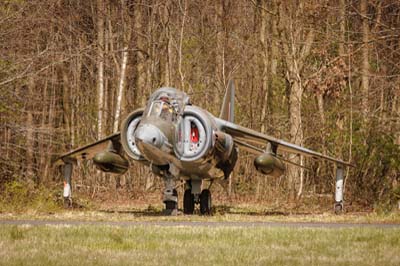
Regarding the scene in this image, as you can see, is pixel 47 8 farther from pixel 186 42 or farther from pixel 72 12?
pixel 186 42

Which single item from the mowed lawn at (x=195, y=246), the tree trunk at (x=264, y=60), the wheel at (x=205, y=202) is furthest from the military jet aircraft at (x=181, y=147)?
the tree trunk at (x=264, y=60)

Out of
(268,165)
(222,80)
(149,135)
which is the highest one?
(222,80)

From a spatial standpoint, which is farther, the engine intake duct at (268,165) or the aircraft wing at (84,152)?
the aircraft wing at (84,152)

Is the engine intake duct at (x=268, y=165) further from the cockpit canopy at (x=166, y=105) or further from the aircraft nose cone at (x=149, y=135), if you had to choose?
the aircraft nose cone at (x=149, y=135)

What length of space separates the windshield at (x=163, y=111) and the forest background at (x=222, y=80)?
4.32m

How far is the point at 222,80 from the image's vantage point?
3266 cm

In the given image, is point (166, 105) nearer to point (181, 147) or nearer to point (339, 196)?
point (181, 147)

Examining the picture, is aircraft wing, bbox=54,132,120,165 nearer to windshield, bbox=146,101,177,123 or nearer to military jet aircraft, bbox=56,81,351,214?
military jet aircraft, bbox=56,81,351,214

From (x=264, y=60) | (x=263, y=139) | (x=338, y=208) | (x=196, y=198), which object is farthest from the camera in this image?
(x=264, y=60)

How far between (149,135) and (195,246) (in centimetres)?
596

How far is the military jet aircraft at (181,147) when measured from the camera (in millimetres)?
18000

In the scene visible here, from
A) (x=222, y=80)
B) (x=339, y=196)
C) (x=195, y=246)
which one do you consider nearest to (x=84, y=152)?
(x=339, y=196)

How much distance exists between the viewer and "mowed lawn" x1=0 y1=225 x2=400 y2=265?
10223 millimetres

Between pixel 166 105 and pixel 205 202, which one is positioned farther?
pixel 205 202
